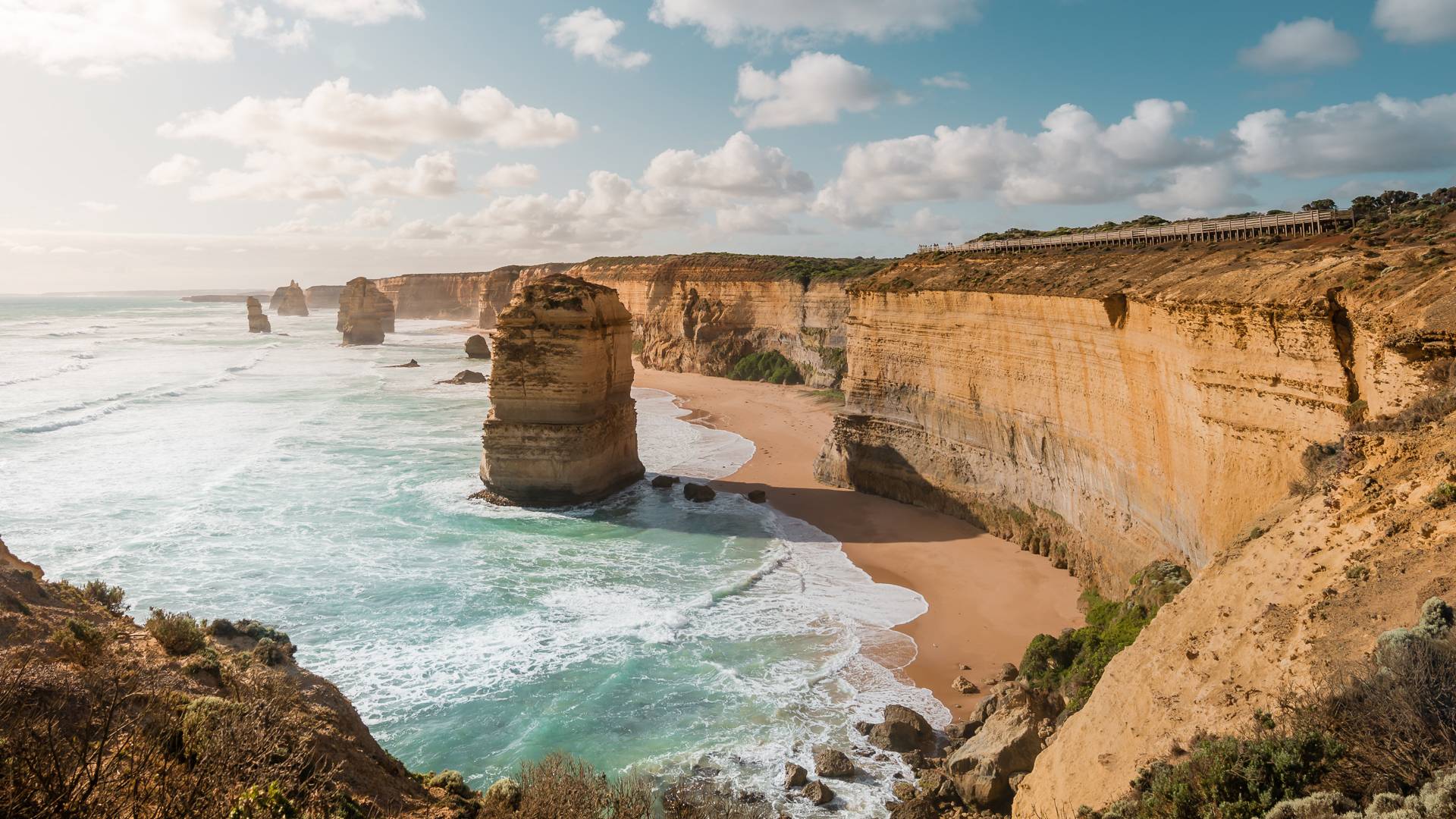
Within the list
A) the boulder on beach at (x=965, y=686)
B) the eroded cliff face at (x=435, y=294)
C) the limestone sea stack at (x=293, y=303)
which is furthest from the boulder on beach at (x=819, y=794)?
the limestone sea stack at (x=293, y=303)

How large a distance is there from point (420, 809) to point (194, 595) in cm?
1303

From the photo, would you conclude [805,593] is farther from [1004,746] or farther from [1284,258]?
[1284,258]

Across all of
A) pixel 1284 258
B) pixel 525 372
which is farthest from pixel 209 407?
pixel 1284 258

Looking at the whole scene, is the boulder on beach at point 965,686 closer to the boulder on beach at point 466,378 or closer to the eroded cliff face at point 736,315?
the eroded cliff face at point 736,315

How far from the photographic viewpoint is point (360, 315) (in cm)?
8206

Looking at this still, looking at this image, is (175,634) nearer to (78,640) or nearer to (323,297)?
(78,640)

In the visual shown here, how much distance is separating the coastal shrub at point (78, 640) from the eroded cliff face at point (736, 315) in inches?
1686

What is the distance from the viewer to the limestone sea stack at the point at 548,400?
81.1ft

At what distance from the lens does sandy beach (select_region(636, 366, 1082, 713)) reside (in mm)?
15844

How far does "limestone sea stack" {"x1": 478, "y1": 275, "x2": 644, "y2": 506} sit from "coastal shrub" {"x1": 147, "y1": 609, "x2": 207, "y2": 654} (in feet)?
50.4

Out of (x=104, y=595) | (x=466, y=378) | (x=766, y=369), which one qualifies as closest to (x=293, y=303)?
(x=466, y=378)

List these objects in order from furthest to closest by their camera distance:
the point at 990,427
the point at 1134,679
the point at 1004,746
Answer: the point at 990,427, the point at 1004,746, the point at 1134,679

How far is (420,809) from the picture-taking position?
781 cm

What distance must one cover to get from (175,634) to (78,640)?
3.15ft
